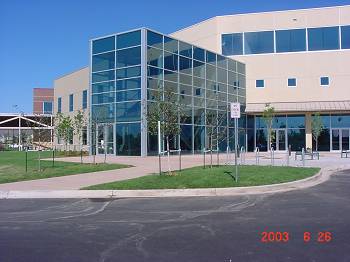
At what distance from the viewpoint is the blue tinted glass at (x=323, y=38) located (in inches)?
1636

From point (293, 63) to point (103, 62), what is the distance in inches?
765

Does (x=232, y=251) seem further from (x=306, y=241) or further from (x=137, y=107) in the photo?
(x=137, y=107)

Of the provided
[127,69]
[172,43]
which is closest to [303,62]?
[172,43]

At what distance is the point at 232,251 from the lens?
6.42 meters

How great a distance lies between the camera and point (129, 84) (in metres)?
30.7

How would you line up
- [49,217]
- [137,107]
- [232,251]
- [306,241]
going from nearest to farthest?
1. [232,251]
2. [306,241]
3. [49,217]
4. [137,107]

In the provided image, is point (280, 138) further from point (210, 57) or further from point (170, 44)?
point (170, 44)

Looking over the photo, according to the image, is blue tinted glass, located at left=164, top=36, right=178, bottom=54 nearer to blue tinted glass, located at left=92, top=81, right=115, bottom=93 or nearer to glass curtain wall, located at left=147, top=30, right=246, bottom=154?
glass curtain wall, located at left=147, top=30, right=246, bottom=154

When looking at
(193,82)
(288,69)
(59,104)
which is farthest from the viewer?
(59,104)

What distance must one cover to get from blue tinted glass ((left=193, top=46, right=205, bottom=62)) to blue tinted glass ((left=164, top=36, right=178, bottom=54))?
2748 millimetres

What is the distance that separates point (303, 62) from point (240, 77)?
20.4 feet

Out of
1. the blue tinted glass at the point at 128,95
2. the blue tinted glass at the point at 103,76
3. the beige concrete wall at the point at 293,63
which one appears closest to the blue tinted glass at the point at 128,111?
the blue tinted glass at the point at 128,95

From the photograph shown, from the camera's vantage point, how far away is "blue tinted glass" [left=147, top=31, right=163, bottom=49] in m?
30.7
